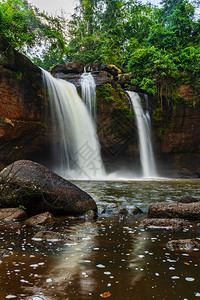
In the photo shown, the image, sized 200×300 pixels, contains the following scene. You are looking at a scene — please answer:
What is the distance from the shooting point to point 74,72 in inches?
794

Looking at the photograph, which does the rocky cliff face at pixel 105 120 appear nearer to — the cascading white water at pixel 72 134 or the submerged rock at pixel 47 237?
the cascading white water at pixel 72 134

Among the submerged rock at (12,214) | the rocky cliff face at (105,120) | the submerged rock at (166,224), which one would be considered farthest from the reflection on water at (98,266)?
the rocky cliff face at (105,120)

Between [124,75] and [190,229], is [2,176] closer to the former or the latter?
[190,229]

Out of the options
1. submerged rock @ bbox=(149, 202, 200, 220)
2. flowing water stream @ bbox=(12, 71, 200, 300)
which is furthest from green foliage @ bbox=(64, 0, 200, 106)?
flowing water stream @ bbox=(12, 71, 200, 300)

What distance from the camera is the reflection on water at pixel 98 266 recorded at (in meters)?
1.94

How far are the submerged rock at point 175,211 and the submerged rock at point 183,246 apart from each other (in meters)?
1.90

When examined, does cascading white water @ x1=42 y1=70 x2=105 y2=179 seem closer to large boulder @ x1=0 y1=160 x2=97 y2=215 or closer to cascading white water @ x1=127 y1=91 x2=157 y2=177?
cascading white water @ x1=127 y1=91 x2=157 y2=177

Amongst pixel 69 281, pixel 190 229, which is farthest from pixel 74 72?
pixel 69 281

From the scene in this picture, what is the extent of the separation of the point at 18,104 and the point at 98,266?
1234 centimetres

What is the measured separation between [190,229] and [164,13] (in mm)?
31494

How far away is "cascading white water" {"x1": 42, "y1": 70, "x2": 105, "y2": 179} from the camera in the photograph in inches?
623

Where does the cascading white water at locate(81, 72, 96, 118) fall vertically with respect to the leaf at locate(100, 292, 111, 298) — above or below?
above

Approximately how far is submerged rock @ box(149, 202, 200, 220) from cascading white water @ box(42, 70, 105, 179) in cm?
1157

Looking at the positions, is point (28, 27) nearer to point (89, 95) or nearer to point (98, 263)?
point (89, 95)
